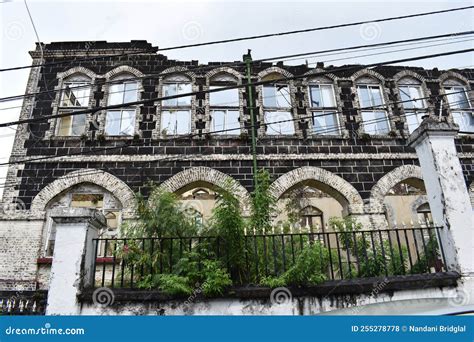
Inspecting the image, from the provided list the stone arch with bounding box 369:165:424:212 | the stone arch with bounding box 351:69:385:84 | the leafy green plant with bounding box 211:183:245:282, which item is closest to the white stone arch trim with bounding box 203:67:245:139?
the stone arch with bounding box 351:69:385:84

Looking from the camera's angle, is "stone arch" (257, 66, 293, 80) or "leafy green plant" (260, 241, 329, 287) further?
"stone arch" (257, 66, 293, 80)

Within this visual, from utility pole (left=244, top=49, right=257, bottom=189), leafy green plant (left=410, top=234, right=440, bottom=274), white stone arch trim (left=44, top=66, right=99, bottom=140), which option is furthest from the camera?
white stone arch trim (left=44, top=66, right=99, bottom=140)

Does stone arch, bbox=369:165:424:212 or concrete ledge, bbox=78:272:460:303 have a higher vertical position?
stone arch, bbox=369:165:424:212

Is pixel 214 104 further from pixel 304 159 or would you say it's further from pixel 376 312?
pixel 376 312

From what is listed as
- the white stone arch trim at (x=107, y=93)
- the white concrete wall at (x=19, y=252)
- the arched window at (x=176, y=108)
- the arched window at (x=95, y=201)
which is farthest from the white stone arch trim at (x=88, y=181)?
the arched window at (x=176, y=108)

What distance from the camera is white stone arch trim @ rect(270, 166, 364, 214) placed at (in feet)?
34.9

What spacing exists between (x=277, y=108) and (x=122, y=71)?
16.7 ft

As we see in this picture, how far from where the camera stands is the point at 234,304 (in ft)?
16.9

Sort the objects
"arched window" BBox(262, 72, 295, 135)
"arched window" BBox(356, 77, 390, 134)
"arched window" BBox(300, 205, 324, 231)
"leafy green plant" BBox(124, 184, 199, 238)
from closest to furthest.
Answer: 1. "leafy green plant" BBox(124, 184, 199, 238)
2. "arched window" BBox(262, 72, 295, 135)
3. "arched window" BBox(356, 77, 390, 134)
4. "arched window" BBox(300, 205, 324, 231)

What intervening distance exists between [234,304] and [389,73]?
10.6 meters

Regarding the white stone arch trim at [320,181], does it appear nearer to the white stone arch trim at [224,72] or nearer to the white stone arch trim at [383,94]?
the white stone arch trim at [383,94]

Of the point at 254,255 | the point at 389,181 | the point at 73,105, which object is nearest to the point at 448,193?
the point at 254,255

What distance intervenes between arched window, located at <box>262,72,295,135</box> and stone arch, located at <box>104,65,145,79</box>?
4043 millimetres

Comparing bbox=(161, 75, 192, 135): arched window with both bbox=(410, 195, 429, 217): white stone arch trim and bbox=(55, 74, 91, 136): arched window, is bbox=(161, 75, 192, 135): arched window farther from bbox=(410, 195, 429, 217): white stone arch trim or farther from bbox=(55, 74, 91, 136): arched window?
bbox=(410, 195, 429, 217): white stone arch trim
